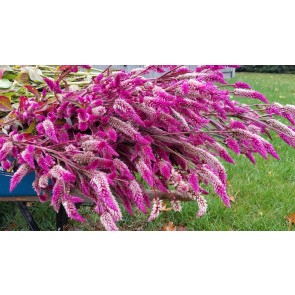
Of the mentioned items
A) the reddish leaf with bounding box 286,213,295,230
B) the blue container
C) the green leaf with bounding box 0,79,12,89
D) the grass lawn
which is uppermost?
the green leaf with bounding box 0,79,12,89

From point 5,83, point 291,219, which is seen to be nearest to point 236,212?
point 291,219

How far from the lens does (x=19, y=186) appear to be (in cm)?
162

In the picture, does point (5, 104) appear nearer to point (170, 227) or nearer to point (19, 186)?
point (19, 186)

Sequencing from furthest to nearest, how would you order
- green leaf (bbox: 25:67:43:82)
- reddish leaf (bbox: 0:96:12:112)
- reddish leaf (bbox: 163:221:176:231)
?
reddish leaf (bbox: 163:221:176:231)
green leaf (bbox: 25:67:43:82)
reddish leaf (bbox: 0:96:12:112)

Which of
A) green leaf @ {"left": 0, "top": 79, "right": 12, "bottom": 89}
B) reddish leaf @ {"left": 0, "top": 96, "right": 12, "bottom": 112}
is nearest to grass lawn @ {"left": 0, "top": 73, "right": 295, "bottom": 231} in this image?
green leaf @ {"left": 0, "top": 79, "right": 12, "bottom": 89}

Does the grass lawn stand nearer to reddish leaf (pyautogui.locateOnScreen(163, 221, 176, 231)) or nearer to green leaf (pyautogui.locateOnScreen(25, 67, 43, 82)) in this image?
reddish leaf (pyautogui.locateOnScreen(163, 221, 176, 231))

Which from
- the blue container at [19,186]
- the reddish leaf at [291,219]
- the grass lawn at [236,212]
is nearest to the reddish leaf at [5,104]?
the blue container at [19,186]

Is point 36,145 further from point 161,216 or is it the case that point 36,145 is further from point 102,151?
point 161,216

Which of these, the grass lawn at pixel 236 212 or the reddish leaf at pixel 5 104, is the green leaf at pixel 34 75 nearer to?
the reddish leaf at pixel 5 104

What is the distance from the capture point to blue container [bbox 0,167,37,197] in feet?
5.22

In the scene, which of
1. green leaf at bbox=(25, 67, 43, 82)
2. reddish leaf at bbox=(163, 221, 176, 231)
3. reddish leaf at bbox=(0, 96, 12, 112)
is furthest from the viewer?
reddish leaf at bbox=(163, 221, 176, 231)

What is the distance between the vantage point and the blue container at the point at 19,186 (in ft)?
5.22

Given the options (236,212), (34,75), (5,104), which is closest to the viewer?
(5,104)
